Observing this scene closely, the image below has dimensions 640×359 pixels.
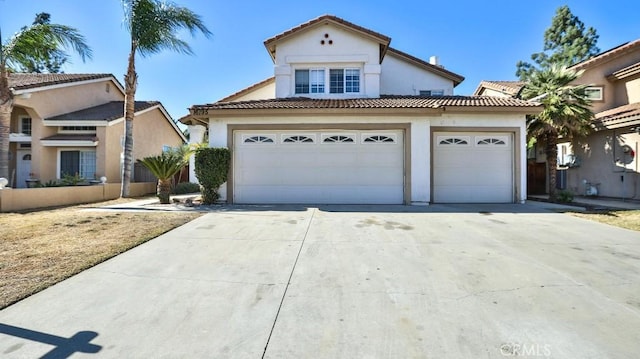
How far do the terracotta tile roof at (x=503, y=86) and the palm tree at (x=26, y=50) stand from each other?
2033 centimetres

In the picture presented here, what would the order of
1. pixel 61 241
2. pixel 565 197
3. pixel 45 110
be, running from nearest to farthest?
pixel 61 241, pixel 565 197, pixel 45 110

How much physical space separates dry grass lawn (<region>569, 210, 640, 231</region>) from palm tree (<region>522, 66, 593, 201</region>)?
10.0 feet

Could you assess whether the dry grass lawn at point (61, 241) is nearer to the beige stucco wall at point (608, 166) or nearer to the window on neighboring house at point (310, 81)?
the window on neighboring house at point (310, 81)

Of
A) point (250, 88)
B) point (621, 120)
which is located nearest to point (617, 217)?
point (621, 120)

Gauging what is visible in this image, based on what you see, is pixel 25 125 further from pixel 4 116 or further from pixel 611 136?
pixel 611 136

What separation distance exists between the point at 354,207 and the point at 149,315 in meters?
7.95

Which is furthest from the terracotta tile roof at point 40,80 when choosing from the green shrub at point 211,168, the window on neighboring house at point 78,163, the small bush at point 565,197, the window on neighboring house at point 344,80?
the small bush at point 565,197

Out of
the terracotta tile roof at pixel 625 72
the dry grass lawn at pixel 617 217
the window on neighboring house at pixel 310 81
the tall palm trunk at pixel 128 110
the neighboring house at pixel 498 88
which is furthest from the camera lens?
the neighboring house at pixel 498 88

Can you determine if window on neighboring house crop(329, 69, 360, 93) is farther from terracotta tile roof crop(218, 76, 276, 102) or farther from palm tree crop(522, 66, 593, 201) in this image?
palm tree crop(522, 66, 593, 201)

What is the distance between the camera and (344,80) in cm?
1430

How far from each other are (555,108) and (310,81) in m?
9.75

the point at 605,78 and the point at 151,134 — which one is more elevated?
the point at 605,78

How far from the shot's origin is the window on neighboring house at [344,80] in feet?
46.8

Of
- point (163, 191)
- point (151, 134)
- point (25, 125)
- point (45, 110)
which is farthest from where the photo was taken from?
point (151, 134)
